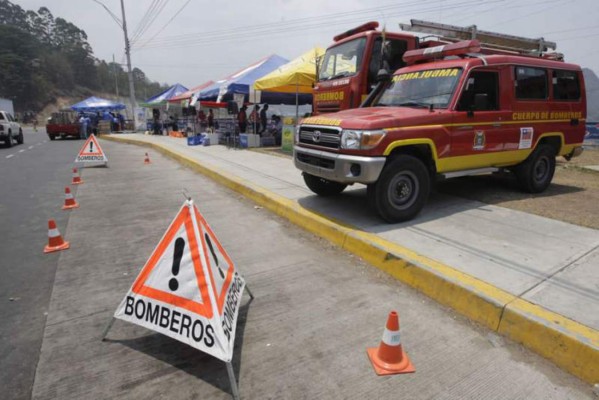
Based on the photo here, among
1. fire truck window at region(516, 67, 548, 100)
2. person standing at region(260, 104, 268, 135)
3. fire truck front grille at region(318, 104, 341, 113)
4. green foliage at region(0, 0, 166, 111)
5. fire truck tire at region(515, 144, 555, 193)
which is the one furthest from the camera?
green foliage at region(0, 0, 166, 111)

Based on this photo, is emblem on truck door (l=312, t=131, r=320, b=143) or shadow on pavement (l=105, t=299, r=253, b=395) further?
emblem on truck door (l=312, t=131, r=320, b=143)

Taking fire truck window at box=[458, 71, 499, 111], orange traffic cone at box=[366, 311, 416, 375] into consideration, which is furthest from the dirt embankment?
orange traffic cone at box=[366, 311, 416, 375]

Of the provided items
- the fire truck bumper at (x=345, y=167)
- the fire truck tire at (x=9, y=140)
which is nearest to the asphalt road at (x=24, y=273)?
the fire truck bumper at (x=345, y=167)

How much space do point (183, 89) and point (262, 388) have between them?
106 ft

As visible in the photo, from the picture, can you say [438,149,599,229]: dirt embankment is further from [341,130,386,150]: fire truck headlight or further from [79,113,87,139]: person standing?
[79,113,87,139]: person standing

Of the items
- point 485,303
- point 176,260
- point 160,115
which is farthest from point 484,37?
point 160,115

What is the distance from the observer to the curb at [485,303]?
8.05 ft

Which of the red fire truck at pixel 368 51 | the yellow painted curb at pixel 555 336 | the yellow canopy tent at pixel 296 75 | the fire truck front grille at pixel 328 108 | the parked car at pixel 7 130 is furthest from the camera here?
the parked car at pixel 7 130

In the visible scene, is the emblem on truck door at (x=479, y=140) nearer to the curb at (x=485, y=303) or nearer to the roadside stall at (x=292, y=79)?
A: the curb at (x=485, y=303)

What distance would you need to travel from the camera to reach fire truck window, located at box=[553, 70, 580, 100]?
257 inches

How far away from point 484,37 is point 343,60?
3412 millimetres

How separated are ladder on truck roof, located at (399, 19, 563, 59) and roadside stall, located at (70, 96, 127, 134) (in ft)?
92.0

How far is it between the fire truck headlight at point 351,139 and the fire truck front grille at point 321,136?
89 mm

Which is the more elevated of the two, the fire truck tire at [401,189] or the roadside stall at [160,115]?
the roadside stall at [160,115]
